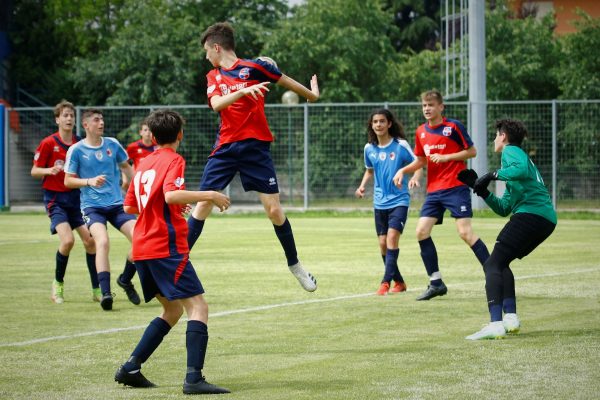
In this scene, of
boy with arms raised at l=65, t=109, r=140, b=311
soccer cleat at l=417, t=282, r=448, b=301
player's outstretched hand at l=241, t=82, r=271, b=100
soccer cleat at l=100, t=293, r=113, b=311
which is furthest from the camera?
boy with arms raised at l=65, t=109, r=140, b=311

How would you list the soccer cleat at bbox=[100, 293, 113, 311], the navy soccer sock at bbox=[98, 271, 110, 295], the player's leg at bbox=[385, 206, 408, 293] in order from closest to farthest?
the soccer cleat at bbox=[100, 293, 113, 311]
the navy soccer sock at bbox=[98, 271, 110, 295]
the player's leg at bbox=[385, 206, 408, 293]

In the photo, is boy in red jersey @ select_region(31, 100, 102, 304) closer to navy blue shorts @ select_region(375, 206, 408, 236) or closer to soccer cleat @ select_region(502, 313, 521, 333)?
navy blue shorts @ select_region(375, 206, 408, 236)

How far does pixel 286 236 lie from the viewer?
9711 millimetres

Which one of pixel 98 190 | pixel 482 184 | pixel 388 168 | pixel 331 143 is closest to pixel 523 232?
pixel 482 184

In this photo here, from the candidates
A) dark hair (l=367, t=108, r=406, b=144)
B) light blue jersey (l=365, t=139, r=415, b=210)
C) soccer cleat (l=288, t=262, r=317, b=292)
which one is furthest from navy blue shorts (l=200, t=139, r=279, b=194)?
dark hair (l=367, t=108, r=406, b=144)

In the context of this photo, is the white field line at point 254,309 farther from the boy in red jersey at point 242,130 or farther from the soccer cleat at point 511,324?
the soccer cleat at point 511,324

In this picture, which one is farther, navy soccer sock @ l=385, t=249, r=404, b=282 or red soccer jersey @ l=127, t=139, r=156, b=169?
red soccer jersey @ l=127, t=139, r=156, b=169

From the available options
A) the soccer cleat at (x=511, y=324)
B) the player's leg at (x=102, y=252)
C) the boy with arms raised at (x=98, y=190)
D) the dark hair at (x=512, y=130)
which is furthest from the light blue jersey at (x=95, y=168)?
the soccer cleat at (x=511, y=324)

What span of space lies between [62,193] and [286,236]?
3.59m

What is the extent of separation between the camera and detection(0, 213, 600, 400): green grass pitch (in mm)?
6820

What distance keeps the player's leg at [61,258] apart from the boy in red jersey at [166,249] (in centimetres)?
489

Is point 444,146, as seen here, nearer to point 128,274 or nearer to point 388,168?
point 388,168

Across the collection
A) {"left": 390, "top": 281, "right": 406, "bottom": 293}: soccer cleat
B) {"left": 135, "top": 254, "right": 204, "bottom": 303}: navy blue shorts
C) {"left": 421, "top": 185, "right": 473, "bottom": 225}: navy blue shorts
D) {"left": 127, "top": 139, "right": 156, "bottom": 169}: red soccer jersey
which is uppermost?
{"left": 127, "top": 139, "right": 156, "bottom": 169}: red soccer jersey

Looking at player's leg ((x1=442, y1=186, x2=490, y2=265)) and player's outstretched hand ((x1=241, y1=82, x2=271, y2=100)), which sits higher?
player's outstretched hand ((x1=241, y1=82, x2=271, y2=100))
